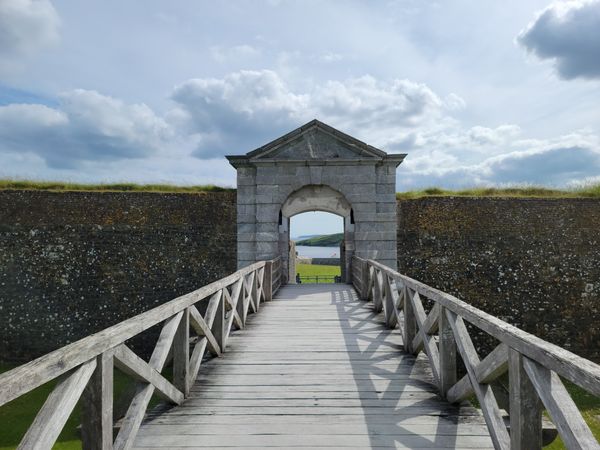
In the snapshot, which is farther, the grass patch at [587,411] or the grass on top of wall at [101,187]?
the grass on top of wall at [101,187]

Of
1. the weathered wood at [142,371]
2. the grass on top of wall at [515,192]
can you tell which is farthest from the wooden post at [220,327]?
the grass on top of wall at [515,192]

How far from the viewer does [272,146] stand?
11117 millimetres

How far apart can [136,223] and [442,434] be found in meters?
10.8

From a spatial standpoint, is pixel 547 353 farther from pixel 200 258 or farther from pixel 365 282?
pixel 200 258

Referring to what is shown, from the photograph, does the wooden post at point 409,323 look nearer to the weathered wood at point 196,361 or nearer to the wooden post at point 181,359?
the weathered wood at point 196,361

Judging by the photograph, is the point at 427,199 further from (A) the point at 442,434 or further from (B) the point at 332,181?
(A) the point at 442,434

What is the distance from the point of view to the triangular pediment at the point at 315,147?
1103cm

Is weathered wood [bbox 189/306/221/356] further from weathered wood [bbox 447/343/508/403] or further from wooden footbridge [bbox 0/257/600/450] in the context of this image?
weathered wood [bbox 447/343/508/403]

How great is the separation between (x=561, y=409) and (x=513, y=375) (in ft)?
1.43

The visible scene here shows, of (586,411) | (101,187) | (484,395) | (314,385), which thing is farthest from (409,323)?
(101,187)

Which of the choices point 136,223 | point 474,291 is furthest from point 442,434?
point 136,223

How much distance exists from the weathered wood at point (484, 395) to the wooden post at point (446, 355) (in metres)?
0.18

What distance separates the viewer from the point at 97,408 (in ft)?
7.05

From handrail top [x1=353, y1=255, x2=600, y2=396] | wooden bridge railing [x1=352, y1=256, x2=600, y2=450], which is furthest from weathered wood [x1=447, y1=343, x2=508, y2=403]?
handrail top [x1=353, y1=255, x2=600, y2=396]
